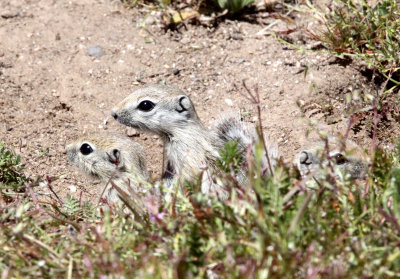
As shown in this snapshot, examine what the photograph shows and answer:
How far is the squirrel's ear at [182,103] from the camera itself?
5531 mm

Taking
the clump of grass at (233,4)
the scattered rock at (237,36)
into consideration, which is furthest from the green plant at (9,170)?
the clump of grass at (233,4)

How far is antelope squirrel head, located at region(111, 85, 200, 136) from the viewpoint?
5.52m

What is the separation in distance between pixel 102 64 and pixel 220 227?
4379 millimetres

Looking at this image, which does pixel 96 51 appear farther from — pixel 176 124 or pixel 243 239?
pixel 243 239

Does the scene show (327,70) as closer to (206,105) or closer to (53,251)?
(206,105)

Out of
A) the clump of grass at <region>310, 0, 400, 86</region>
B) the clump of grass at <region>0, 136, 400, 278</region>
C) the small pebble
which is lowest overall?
the small pebble

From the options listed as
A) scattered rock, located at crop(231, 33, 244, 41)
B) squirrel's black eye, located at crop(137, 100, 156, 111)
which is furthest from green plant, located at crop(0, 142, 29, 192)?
scattered rock, located at crop(231, 33, 244, 41)

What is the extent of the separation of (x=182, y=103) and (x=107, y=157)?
0.84m

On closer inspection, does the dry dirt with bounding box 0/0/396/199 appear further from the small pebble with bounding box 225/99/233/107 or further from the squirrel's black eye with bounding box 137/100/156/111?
the squirrel's black eye with bounding box 137/100/156/111

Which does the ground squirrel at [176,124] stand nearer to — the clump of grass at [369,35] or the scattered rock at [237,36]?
the clump of grass at [369,35]

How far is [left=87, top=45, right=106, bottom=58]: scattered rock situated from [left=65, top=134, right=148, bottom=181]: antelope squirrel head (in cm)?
187

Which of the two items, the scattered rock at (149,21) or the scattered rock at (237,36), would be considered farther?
the scattered rock at (149,21)

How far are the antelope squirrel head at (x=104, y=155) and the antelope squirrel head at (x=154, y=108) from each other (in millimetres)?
238

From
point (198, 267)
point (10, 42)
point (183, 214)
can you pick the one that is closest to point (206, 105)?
point (10, 42)
